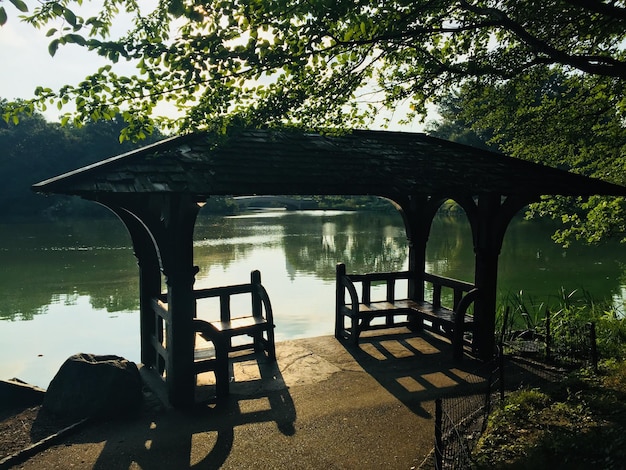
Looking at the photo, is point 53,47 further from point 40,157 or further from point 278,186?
point 40,157

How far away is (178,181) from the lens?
18.2ft

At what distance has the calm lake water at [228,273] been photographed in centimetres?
1173

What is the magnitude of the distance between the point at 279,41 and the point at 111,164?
2.39 metres

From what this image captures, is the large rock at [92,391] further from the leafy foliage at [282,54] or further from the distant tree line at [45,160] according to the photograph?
the distant tree line at [45,160]

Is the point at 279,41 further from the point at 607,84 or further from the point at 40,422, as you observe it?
the point at 607,84

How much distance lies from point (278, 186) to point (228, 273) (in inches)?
552

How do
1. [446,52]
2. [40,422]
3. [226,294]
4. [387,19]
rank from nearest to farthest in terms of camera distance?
[40,422] < [387,19] < [226,294] < [446,52]

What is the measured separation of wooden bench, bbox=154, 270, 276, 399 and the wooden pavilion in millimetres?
292

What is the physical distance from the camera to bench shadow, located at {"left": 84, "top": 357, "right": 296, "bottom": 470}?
4578 mm

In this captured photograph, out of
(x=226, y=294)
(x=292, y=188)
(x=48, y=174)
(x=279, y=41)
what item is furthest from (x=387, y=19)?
(x=48, y=174)

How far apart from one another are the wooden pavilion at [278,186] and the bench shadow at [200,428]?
399 millimetres

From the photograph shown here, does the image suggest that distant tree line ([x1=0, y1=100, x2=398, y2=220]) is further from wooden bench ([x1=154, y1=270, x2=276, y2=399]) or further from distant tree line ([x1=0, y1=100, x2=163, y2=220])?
wooden bench ([x1=154, y1=270, x2=276, y2=399])

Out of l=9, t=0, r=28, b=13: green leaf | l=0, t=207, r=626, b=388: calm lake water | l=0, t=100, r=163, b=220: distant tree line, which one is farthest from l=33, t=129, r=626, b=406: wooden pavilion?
l=0, t=100, r=163, b=220: distant tree line

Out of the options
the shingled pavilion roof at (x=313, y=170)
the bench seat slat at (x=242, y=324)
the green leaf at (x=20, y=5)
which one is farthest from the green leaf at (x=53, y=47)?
the bench seat slat at (x=242, y=324)
